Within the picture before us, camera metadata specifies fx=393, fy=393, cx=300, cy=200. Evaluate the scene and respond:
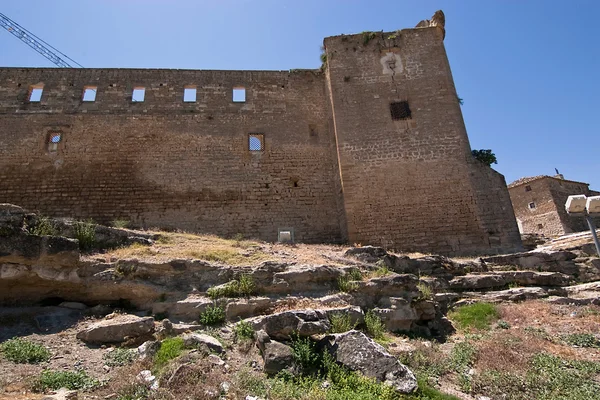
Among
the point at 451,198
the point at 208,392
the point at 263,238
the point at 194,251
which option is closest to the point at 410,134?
the point at 451,198

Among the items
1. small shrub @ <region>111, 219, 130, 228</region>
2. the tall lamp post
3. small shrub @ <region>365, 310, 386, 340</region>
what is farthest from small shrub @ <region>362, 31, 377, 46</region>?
small shrub @ <region>365, 310, 386, 340</region>

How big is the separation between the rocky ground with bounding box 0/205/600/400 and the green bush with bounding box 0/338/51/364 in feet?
0.27

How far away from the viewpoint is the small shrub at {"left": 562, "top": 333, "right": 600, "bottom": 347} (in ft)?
22.5

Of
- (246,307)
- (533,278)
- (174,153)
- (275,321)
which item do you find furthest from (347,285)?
(174,153)

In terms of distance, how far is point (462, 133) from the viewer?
49.4 ft

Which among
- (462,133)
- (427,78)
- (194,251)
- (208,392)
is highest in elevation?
(427,78)

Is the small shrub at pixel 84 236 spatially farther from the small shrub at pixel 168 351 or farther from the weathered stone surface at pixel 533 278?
the weathered stone surface at pixel 533 278

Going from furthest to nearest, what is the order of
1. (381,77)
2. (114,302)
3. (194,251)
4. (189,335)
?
1. (381,77)
2. (194,251)
3. (114,302)
4. (189,335)

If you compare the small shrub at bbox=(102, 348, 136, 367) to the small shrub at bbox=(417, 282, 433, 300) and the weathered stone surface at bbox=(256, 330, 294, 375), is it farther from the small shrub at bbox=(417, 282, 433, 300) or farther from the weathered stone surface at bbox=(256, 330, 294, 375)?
the small shrub at bbox=(417, 282, 433, 300)

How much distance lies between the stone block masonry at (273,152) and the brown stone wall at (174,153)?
5 cm

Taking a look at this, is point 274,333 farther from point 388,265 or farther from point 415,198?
point 415,198

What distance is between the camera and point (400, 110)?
619 inches

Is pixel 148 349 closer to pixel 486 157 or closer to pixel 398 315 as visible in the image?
pixel 398 315

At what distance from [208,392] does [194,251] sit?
4659 millimetres
